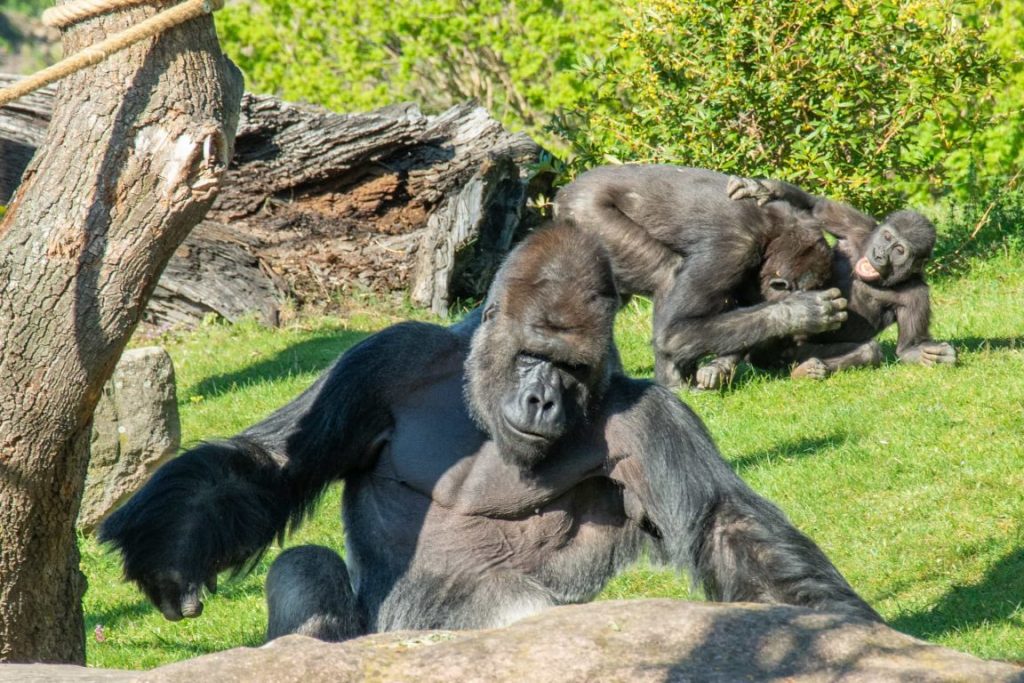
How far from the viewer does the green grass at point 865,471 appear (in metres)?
5.21

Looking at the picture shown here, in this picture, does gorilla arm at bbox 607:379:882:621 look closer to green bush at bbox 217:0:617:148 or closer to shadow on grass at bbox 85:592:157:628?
shadow on grass at bbox 85:592:157:628

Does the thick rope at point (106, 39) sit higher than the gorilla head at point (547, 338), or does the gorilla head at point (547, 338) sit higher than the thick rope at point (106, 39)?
the thick rope at point (106, 39)

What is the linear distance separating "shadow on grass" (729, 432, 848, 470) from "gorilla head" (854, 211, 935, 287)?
1.87 metres

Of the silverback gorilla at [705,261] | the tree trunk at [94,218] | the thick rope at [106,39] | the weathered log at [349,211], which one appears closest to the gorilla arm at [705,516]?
the tree trunk at [94,218]

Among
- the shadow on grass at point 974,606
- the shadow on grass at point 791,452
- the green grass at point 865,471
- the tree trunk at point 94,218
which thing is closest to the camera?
the tree trunk at point 94,218

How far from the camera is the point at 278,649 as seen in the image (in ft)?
9.29

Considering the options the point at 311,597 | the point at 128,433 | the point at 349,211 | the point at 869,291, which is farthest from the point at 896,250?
the point at 311,597

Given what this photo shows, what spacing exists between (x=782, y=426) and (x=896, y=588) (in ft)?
7.01

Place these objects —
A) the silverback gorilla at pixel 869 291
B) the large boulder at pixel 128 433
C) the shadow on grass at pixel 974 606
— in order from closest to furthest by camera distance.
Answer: the shadow on grass at pixel 974 606
the large boulder at pixel 128 433
the silverback gorilla at pixel 869 291

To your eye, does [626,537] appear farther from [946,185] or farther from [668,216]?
[946,185]

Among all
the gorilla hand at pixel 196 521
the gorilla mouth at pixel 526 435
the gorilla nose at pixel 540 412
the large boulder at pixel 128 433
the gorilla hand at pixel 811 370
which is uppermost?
the gorilla nose at pixel 540 412

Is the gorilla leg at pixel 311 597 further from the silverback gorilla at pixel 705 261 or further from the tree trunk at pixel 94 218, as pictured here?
the silverback gorilla at pixel 705 261

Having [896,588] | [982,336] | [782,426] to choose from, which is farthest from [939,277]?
[896,588]

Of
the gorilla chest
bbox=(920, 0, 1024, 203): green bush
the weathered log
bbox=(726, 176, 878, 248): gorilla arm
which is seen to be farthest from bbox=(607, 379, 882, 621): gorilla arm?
bbox=(920, 0, 1024, 203): green bush
